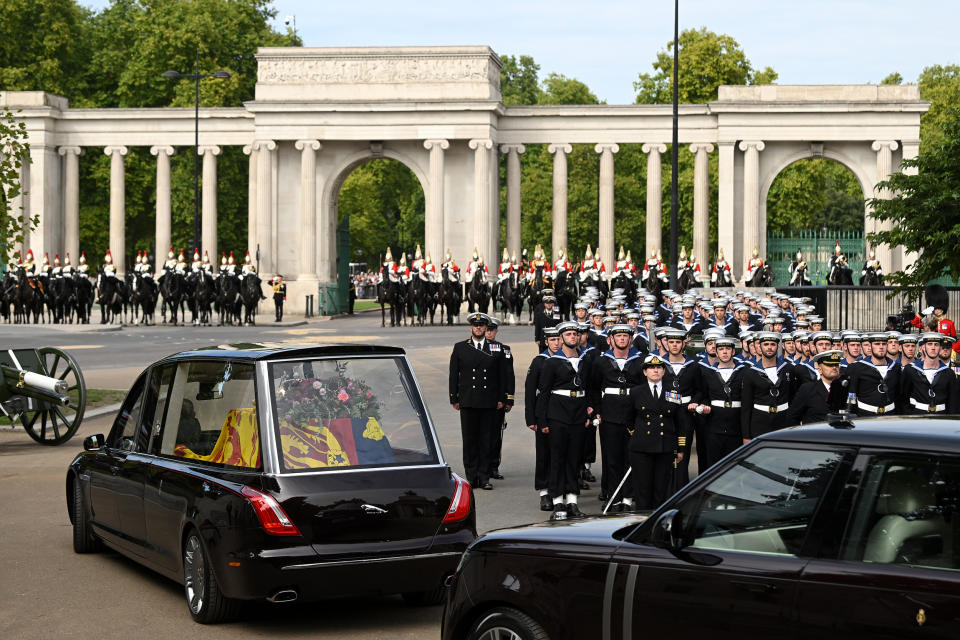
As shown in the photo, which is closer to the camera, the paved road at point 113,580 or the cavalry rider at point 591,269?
the paved road at point 113,580

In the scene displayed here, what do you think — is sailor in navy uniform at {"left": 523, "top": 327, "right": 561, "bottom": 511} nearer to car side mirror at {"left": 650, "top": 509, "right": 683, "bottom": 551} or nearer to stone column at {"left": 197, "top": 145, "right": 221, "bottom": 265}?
car side mirror at {"left": 650, "top": 509, "right": 683, "bottom": 551}

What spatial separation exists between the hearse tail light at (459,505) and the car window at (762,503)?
Result: 3.16 m

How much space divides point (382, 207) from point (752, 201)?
42494 millimetres

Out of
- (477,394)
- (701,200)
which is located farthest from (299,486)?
(701,200)

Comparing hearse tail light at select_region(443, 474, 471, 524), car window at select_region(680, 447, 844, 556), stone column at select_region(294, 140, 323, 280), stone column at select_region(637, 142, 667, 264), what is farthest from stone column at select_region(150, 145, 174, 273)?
car window at select_region(680, 447, 844, 556)

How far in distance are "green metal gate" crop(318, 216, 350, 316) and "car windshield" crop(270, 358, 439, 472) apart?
4937 cm

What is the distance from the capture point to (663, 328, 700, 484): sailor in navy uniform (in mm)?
12328

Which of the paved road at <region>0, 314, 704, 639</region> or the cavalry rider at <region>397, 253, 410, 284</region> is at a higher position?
the cavalry rider at <region>397, 253, 410, 284</region>

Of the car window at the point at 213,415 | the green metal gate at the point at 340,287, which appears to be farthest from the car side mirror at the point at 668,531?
the green metal gate at the point at 340,287

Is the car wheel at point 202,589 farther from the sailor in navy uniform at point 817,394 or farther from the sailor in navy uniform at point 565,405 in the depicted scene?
the sailor in navy uniform at point 817,394

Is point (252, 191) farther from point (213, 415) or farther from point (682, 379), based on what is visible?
point (213, 415)

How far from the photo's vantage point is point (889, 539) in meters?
4.84

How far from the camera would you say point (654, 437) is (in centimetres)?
1202

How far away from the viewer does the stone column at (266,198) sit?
196 ft
